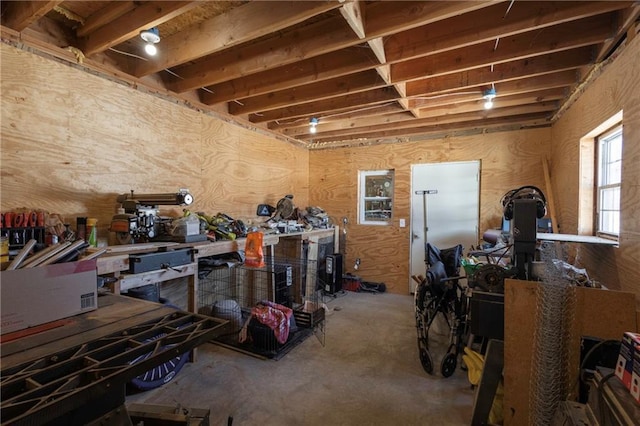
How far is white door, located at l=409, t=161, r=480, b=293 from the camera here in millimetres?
4246

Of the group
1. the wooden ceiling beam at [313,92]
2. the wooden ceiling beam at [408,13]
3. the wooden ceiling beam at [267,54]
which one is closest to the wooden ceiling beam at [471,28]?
the wooden ceiling beam at [408,13]

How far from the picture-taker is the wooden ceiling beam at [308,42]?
180cm

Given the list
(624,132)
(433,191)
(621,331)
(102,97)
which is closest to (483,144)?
(433,191)

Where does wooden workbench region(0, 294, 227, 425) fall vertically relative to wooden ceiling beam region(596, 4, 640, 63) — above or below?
below

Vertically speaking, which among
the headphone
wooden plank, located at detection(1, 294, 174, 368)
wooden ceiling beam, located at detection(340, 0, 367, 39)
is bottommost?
wooden plank, located at detection(1, 294, 174, 368)

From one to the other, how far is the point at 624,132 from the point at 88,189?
3.89 metres

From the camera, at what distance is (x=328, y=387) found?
7.21ft

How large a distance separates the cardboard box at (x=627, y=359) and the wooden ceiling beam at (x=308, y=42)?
1.76m

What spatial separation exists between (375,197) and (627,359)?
397 cm

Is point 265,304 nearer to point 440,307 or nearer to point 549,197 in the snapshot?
point 440,307

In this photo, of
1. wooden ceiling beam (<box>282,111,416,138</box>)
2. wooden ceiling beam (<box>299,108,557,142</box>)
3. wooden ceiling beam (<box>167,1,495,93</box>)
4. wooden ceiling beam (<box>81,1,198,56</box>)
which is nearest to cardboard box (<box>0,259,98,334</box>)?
wooden ceiling beam (<box>81,1,198,56</box>)

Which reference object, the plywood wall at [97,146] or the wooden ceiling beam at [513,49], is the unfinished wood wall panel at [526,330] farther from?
the plywood wall at [97,146]

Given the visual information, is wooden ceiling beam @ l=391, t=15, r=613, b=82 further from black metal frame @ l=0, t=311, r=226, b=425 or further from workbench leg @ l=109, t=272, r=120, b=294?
workbench leg @ l=109, t=272, r=120, b=294

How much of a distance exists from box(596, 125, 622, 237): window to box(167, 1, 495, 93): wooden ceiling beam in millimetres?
1783
